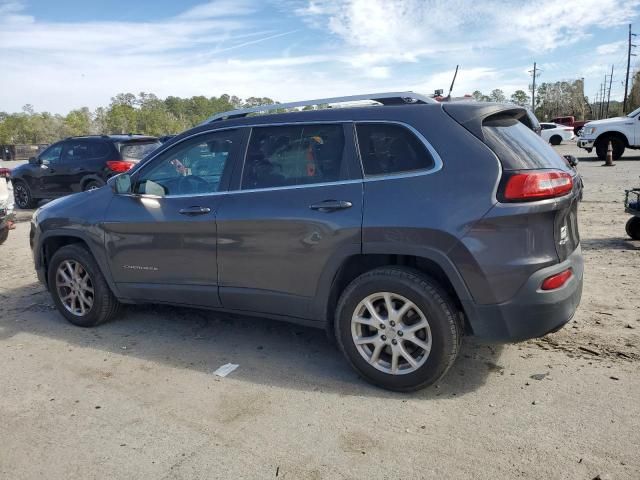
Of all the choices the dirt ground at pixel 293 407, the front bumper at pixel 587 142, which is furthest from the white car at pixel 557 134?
the dirt ground at pixel 293 407

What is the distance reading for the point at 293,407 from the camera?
11.0 feet

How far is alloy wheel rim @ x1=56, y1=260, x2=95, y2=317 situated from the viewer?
15.9ft

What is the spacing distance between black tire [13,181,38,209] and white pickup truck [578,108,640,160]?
61.2 feet

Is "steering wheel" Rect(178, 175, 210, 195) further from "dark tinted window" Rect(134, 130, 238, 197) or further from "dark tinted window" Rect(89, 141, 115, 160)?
"dark tinted window" Rect(89, 141, 115, 160)

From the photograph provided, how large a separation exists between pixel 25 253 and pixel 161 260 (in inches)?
193

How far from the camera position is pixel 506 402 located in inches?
129

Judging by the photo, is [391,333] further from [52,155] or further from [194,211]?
[52,155]

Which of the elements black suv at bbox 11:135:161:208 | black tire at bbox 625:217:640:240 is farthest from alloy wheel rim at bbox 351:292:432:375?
black suv at bbox 11:135:161:208

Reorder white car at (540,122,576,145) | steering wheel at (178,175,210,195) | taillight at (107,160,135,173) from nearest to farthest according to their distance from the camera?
steering wheel at (178,175,210,195) → taillight at (107,160,135,173) → white car at (540,122,576,145)

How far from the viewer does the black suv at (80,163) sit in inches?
443

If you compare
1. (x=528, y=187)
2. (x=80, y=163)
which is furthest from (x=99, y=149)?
(x=528, y=187)

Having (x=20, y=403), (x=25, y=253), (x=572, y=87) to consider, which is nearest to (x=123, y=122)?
(x=572, y=87)

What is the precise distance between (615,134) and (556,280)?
1966cm

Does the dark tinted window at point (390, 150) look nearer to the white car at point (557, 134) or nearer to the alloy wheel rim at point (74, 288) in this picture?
the alloy wheel rim at point (74, 288)
